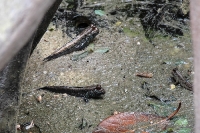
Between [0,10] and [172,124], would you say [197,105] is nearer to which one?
[0,10]

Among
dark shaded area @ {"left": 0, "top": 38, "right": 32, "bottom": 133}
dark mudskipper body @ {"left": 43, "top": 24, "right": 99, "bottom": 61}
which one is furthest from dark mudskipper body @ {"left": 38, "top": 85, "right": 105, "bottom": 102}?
dark shaded area @ {"left": 0, "top": 38, "right": 32, "bottom": 133}

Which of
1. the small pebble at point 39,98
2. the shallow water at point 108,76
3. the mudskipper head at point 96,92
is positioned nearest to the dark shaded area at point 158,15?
the shallow water at point 108,76

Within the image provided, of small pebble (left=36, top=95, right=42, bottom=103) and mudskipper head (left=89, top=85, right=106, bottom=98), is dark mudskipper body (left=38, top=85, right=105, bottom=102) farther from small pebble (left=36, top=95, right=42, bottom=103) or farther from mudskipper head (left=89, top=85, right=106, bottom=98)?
small pebble (left=36, top=95, right=42, bottom=103)

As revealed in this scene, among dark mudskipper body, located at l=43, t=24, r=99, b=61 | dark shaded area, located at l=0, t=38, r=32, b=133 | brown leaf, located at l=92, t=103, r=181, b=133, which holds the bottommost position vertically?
brown leaf, located at l=92, t=103, r=181, b=133

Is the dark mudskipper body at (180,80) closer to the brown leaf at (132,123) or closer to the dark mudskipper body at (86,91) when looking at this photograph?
the brown leaf at (132,123)

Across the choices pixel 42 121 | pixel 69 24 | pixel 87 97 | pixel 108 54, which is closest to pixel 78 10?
pixel 69 24
